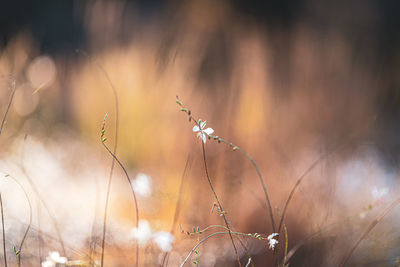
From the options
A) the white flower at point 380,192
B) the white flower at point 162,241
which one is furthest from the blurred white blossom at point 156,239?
the white flower at point 380,192

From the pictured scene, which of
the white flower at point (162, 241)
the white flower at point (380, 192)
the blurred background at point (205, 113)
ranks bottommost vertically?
the white flower at point (162, 241)

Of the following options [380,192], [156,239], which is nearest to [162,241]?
[156,239]

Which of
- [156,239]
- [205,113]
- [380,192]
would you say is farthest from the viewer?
[205,113]

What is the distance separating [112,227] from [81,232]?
0.11 meters

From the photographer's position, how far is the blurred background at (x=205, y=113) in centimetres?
83

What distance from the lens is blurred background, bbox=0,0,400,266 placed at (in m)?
0.83

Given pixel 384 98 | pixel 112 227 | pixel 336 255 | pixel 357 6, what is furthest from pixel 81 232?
pixel 357 6

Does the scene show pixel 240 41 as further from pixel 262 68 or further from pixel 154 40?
pixel 154 40

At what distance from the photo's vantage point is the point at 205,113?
117cm

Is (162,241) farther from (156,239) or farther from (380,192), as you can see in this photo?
(380,192)

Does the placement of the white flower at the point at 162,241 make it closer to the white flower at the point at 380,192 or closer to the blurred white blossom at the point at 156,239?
the blurred white blossom at the point at 156,239

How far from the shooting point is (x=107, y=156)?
42.6 inches

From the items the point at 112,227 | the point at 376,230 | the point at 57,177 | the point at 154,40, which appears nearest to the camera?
the point at 376,230

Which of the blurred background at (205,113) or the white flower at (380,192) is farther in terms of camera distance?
the blurred background at (205,113)
